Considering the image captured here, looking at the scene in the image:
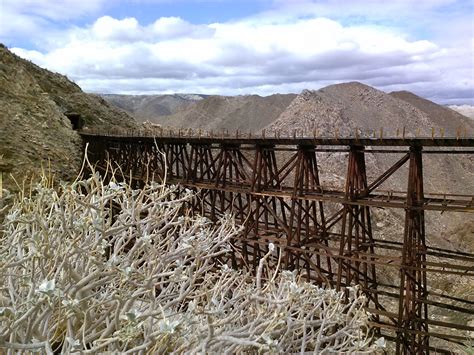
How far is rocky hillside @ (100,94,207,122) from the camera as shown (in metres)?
136

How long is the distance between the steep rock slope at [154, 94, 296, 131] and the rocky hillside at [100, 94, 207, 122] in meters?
51.6

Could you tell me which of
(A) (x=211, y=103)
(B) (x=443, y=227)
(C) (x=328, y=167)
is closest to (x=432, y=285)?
(B) (x=443, y=227)

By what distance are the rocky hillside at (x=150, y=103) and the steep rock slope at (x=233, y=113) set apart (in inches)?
2032

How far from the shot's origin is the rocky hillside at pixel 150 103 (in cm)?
13650

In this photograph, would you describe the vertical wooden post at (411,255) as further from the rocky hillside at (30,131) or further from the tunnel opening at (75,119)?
the tunnel opening at (75,119)

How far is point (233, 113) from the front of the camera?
75.9 m

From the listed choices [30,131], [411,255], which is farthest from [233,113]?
[411,255]

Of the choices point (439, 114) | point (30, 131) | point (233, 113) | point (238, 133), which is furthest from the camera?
point (233, 113)

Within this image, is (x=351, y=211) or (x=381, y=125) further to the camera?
(x=381, y=125)

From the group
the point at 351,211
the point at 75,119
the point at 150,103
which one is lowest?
the point at 351,211

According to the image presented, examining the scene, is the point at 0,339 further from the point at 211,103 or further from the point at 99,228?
the point at 211,103

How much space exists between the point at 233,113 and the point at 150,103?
76.1m

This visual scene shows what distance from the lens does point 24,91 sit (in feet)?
77.6

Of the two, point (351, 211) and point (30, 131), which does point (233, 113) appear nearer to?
point (30, 131)
